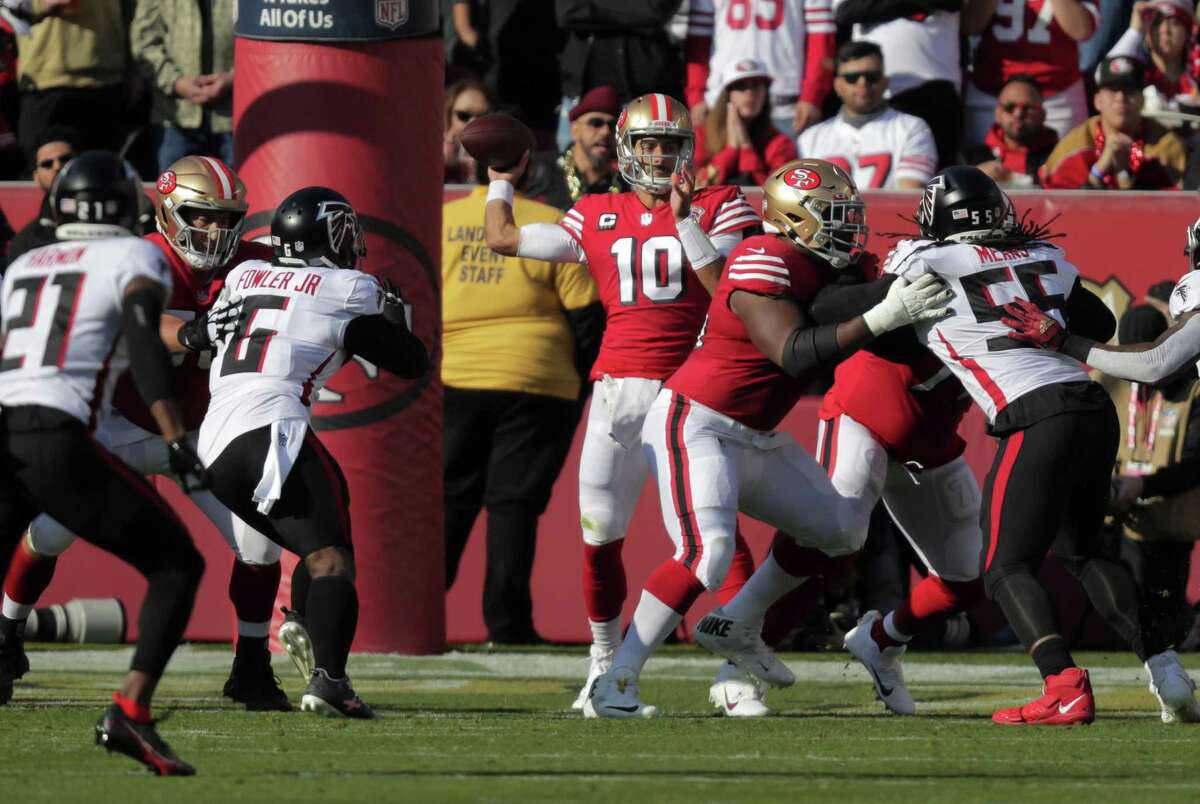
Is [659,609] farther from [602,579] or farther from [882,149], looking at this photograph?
[882,149]

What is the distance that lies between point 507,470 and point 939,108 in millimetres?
3217

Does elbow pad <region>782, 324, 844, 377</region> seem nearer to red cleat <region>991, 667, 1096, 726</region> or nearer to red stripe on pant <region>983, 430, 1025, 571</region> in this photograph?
red stripe on pant <region>983, 430, 1025, 571</region>

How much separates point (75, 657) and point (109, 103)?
11.8 feet

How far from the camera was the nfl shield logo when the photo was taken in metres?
9.13

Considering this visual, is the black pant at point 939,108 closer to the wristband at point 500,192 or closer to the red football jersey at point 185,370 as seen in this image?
the wristband at point 500,192

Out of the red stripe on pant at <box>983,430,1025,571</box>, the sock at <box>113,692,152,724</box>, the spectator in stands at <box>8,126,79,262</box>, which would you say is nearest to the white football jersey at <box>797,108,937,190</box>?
the spectator in stands at <box>8,126,79,262</box>

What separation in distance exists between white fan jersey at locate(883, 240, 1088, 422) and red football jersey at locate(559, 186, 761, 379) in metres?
1.03

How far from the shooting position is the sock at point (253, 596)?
7266 mm

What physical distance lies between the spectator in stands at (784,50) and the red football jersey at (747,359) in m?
4.66

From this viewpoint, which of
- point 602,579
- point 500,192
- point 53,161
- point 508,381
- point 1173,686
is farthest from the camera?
point 53,161

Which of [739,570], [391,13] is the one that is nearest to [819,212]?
[739,570]

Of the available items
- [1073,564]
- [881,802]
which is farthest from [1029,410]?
[881,802]

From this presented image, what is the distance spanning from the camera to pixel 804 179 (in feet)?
22.5

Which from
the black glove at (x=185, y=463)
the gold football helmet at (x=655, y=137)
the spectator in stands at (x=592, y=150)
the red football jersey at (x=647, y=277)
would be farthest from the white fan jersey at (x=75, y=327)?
the spectator in stands at (x=592, y=150)
